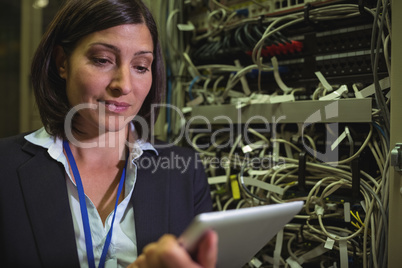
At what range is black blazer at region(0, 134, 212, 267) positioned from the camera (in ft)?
2.60

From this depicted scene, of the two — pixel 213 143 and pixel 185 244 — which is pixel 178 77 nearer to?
pixel 213 143

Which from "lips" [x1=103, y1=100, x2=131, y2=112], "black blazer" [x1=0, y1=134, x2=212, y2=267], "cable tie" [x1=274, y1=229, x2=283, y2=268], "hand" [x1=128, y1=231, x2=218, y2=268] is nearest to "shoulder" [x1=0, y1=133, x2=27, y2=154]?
"black blazer" [x1=0, y1=134, x2=212, y2=267]

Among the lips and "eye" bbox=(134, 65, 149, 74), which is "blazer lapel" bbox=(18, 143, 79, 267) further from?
"eye" bbox=(134, 65, 149, 74)

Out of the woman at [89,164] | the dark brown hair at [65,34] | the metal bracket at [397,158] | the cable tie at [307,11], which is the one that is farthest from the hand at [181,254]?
the cable tie at [307,11]

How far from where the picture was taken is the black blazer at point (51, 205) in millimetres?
793

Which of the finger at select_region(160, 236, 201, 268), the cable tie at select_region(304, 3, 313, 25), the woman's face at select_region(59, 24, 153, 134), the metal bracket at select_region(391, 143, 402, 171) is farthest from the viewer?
the cable tie at select_region(304, 3, 313, 25)

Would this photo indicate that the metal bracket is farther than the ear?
No

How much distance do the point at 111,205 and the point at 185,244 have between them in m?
0.52

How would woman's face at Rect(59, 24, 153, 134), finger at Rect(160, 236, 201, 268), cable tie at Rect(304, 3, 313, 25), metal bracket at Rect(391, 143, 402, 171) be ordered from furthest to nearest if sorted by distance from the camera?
cable tie at Rect(304, 3, 313, 25) < woman's face at Rect(59, 24, 153, 134) < metal bracket at Rect(391, 143, 402, 171) < finger at Rect(160, 236, 201, 268)

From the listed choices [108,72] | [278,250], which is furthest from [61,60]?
[278,250]

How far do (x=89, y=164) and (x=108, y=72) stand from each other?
0.99 feet

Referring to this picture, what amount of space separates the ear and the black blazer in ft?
0.77

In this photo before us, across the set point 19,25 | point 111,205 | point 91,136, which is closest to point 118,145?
point 91,136

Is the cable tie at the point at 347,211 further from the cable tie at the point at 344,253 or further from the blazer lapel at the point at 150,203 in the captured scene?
the blazer lapel at the point at 150,203
